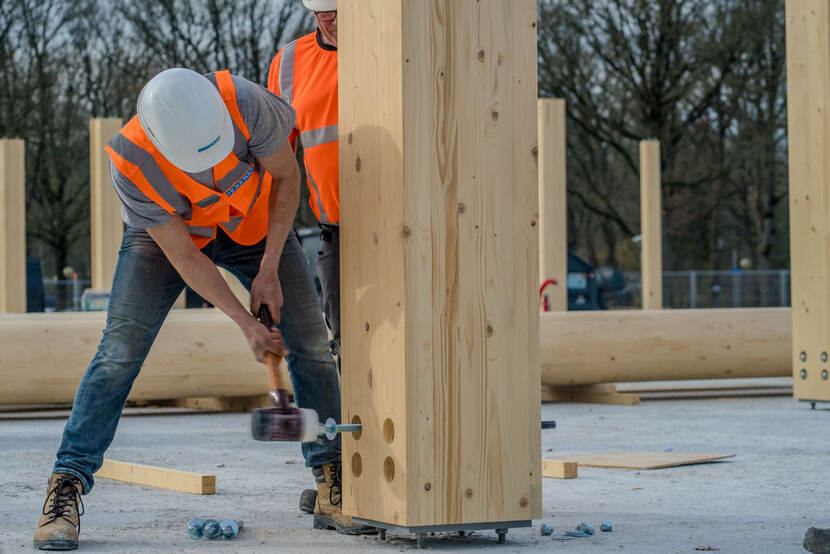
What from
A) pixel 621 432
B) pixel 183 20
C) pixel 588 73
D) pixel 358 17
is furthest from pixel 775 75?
pixel 358 17

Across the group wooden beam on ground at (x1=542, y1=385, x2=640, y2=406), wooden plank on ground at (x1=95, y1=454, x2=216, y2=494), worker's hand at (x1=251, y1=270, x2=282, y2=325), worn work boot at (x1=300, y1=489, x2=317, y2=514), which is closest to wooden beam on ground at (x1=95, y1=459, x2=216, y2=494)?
wooden plank on ground at (x1=95, y1=454, x2=216, y2=494)

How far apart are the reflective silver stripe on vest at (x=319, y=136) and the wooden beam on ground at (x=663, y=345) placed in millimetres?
4912

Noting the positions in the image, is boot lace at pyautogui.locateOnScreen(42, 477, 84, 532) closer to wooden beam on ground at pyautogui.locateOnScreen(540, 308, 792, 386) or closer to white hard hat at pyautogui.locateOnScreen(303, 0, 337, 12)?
white hard hat at pyautogui.locateOnScreen(303, 0, 337, 12)

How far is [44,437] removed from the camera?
22.5 feet

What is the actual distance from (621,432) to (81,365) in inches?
140

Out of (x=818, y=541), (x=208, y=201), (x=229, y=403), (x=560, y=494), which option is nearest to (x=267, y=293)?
(x=208, y=201)

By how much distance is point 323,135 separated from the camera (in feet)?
13.0

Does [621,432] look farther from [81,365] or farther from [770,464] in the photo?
[81,365]

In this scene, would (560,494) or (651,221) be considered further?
(651,221)

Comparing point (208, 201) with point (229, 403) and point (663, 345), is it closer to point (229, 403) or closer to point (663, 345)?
point (229, 403)

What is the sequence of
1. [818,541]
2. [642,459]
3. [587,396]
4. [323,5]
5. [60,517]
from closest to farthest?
[818,541] < [60,517] < [323,5] < [642,459] < [587,396]

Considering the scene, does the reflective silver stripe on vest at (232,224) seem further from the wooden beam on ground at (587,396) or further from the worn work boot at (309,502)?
the wooden beam on ground at (587,396)

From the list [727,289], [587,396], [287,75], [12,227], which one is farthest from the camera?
[727,289]

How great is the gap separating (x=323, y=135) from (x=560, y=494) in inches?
66.2
